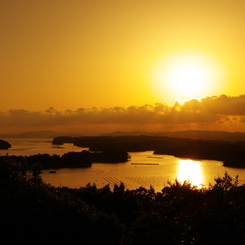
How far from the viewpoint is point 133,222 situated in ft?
29.1

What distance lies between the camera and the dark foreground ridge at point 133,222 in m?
→ 7.46

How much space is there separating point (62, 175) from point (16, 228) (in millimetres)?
40745

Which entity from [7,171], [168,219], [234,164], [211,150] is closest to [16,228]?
[7,171]

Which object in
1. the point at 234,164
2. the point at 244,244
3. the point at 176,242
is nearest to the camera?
the point at 244,244

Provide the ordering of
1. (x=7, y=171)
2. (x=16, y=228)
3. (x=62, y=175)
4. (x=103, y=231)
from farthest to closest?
(x=62, y=175), (x=7, y=171), (x=103, y=231), (x=16, y=228)

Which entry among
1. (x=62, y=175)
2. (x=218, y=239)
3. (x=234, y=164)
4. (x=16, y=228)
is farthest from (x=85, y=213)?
(x=234, y=164)

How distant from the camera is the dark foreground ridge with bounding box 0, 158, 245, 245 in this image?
7.46m

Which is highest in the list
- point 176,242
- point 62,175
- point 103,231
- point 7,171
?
point 7,171

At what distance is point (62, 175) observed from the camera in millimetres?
49344

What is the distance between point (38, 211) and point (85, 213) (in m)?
1.59

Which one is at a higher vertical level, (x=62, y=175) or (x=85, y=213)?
(x=85, y=213)

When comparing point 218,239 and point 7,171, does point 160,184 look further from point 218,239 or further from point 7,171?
point 218,239

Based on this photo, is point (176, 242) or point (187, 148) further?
point (187, 148)

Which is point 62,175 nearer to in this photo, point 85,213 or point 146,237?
point 85,213
